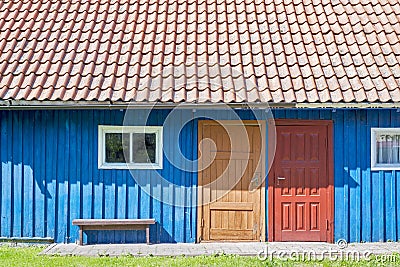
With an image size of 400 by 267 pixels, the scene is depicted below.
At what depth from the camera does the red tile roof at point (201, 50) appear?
912cm

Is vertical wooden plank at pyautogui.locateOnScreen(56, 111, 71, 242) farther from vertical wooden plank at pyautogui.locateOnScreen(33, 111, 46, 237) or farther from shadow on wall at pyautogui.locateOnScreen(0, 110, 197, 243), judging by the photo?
vertical wooden plank at pyautogui.locateOnScreen(33, 111, 46, 237)

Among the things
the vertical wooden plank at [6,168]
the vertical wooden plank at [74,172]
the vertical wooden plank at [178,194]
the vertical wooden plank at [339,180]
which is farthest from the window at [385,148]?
the vertical wooden plank at [6,168]

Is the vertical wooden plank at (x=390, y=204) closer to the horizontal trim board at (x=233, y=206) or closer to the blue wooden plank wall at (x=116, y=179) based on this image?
the blue wooden plank wall at (x=116, y=179)

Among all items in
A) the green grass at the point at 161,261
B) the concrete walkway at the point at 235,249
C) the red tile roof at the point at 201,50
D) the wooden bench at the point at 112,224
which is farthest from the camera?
the wooden bench at the point at 112,224

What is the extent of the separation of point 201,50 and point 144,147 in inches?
80.0

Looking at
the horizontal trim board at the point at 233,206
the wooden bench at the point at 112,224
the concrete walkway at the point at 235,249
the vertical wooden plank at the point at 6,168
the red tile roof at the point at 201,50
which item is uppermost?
the red tile roof at the point at 201,50

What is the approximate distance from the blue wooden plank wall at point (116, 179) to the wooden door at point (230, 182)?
19 cm

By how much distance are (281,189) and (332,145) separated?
1146mm

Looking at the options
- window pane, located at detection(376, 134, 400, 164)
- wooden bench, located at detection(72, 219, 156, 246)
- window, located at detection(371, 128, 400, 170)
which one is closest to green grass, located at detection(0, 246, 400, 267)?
wooden bench, located at detection(72, 219, 156, 246)

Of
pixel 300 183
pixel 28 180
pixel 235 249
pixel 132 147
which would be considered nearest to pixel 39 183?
pixel 28 180

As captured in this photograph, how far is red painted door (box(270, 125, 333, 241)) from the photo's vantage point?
965cm

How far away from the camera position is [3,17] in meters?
11.2

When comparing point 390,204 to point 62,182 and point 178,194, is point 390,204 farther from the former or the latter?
point 62,182

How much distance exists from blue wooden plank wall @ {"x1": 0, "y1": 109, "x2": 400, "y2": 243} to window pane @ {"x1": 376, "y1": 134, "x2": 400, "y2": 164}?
24cm
